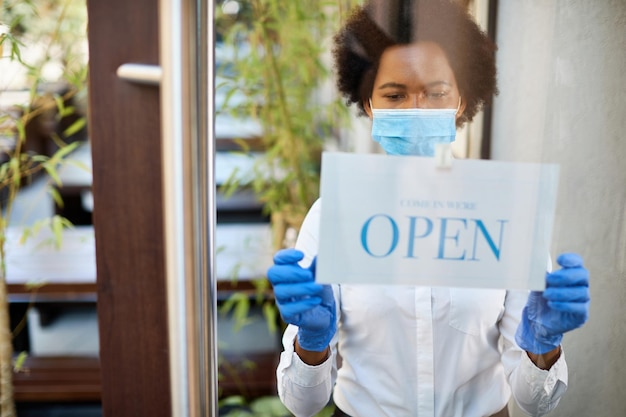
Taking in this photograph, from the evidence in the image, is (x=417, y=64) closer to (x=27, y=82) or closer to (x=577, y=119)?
(x=577, y=119)

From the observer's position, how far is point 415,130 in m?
0.81

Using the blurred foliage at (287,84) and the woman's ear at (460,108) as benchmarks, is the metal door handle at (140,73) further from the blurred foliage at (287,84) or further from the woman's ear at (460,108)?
the woman's ear at (460,108)

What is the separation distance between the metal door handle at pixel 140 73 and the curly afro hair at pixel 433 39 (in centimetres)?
27

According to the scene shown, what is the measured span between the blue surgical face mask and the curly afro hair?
→ 0.03 meters

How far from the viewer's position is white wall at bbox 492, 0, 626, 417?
87 cm

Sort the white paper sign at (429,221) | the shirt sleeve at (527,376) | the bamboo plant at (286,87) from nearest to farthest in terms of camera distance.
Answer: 1. the white paper sign at (429,221)
2. the shirt sleeve at (527,376)
3. the bamboo plant at (286,87)

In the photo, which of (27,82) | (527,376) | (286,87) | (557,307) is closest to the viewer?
(557,307)

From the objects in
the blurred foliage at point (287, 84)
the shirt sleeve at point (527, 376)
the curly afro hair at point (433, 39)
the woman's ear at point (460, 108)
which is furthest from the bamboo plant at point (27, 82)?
the shirt sleeve at point (527, 376)

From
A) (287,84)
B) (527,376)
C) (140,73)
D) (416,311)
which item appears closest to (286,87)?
(287,84)

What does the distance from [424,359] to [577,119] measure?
397 millimetres

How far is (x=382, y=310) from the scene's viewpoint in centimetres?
92

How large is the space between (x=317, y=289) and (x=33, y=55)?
148 centimetres

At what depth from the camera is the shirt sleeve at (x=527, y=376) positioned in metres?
0.89

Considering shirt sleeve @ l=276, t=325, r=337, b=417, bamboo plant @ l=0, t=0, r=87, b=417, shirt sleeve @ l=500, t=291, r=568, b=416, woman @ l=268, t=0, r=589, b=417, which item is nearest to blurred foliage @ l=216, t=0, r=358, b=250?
woman @ l=268, t=0, r=589, b=417
